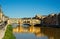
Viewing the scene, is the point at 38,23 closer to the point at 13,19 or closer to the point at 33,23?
the point at 33,23

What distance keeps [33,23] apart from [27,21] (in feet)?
29.0

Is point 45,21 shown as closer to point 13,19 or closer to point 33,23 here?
point 33,23

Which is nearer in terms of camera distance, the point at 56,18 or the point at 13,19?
the point at 56,18

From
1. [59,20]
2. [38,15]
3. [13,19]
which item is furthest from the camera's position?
[38,15]

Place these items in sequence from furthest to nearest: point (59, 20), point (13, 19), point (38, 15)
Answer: point (38, 15) → point (13, 19) → point (59, 20)

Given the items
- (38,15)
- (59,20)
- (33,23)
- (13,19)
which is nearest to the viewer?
(59,20)

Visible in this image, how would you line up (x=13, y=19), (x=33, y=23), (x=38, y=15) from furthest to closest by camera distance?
1. (x=38, y=15)
2. (x=13, y=19)
3. (x=33, y=23)

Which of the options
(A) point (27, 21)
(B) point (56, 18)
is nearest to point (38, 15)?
(A) point (27, 21)

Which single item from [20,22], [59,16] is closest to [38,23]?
[20,22]

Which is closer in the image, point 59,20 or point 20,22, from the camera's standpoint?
point 59,20

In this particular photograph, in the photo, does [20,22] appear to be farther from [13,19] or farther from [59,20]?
[59,20]

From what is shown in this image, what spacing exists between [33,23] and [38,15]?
18.9 m

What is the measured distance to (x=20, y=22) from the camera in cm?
10700

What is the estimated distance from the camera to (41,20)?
109 m
